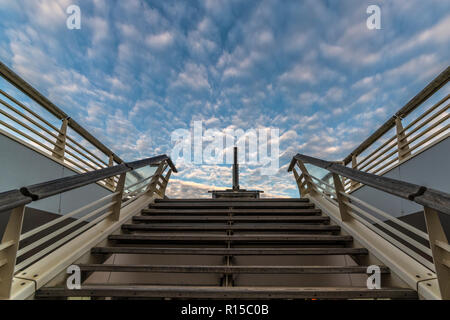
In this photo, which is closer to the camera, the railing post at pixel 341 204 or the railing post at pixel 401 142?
the railing post at pixel 341 204

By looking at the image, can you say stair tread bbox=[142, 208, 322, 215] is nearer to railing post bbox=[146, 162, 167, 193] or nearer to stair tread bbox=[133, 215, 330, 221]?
stair tread bbox=[133, 215, 330, 221]

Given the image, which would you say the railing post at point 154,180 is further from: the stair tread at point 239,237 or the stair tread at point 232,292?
the stair tread at point 232,292

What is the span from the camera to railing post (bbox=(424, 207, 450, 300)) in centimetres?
115

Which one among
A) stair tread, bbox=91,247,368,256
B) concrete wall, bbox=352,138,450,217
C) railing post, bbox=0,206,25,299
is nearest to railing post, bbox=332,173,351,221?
stair tread, bbox=91,247,368,256

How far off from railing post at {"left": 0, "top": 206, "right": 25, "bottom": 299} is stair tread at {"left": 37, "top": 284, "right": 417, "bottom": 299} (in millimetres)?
219

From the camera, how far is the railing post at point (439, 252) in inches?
45.3

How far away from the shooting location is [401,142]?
333 cm

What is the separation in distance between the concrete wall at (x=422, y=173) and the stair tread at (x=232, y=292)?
1.71 m

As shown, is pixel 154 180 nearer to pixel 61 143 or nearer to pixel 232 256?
pixel 61 143

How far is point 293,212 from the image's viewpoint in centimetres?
295

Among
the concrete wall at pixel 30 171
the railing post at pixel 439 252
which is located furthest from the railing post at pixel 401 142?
the concrete wall at pixel 30 171

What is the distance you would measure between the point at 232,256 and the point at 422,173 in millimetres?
2486

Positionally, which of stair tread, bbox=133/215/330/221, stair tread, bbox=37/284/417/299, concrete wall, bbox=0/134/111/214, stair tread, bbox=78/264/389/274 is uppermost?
concrete wall, bbox=0/134/111/214

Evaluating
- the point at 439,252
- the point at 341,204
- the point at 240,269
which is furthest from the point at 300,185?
the point at 439,252
